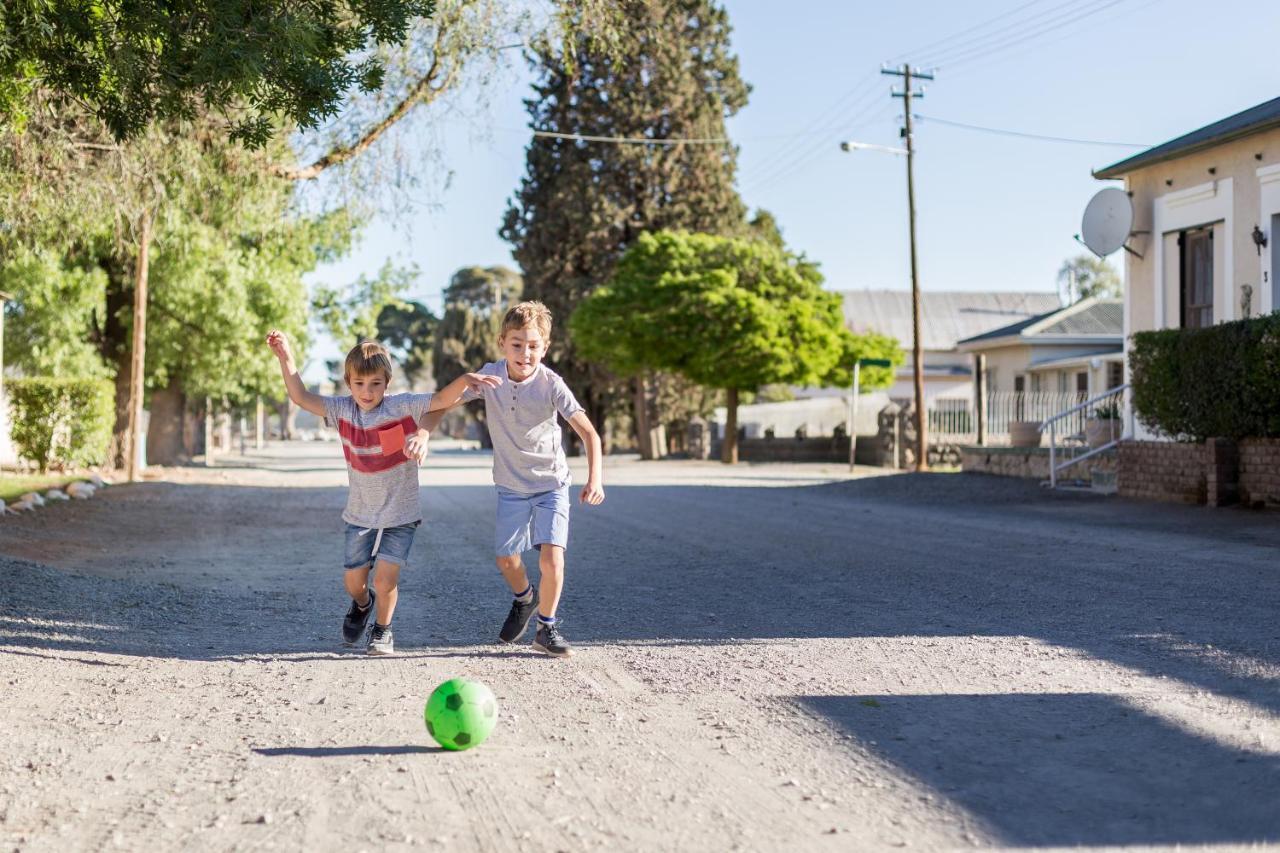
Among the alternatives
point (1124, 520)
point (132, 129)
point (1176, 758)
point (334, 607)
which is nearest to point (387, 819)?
point (1176, 758)

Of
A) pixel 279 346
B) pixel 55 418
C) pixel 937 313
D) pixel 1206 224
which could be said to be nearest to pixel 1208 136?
pixel 1206 224

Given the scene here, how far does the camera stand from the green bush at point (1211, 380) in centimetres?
1488

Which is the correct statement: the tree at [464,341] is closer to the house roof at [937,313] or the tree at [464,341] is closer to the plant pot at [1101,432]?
the house roof at [937,313]

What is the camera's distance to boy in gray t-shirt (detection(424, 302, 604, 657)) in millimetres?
6641

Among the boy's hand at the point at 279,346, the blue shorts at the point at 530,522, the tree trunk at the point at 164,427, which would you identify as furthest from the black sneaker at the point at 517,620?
the tree trunk at the point at 164,427

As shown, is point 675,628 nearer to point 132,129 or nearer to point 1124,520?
point 132,129

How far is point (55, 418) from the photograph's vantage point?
24750 millimetres

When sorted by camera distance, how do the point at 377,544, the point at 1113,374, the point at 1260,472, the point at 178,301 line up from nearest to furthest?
the point at 377,544
the point at 1260,472
the point at 178,301
the point at 1113,374

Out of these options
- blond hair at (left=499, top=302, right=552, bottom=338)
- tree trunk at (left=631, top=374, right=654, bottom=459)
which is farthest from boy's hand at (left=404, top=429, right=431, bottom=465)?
tree trunk at (left=631, top=374, right=654, bottom=459)

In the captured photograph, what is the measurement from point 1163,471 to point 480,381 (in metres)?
13.1

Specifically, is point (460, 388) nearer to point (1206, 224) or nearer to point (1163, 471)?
point (1163, 471)

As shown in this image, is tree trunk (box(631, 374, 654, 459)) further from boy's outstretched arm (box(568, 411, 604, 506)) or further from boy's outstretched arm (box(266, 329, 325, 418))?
boy's outstretched arm (box(568, 411, 604, 506))

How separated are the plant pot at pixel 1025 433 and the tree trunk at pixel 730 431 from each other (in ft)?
48.9

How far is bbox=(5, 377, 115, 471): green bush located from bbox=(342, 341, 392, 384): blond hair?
20107 millimetres
